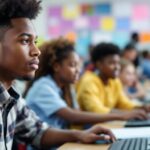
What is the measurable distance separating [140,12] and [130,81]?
4691 millimetres

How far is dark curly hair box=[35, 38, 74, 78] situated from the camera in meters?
2.11

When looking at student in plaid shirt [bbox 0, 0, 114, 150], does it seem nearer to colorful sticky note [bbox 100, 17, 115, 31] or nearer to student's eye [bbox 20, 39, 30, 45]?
student's eye [bbox 20, 39, 30, 45]

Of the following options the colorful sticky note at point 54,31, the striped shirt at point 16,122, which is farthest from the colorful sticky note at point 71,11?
the striped shirt at point 16,122

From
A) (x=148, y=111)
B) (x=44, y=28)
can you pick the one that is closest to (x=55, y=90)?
(x=148, y=111)

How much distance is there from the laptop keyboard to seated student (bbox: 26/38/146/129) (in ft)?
2.06

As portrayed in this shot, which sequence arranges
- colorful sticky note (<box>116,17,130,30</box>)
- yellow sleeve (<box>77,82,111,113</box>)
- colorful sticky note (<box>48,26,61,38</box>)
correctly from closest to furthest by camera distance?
yellow sleeve (<box>77,82,111,113</box>) < colorful sticky note (<box>116,17,130,30</box>) < colorful sticky note (<box>48,26,61,38</box>)

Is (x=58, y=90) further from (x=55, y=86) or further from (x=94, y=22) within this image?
(x=94, y=22)

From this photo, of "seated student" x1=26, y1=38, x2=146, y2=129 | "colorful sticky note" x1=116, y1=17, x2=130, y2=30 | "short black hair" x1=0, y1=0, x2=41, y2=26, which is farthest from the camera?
"colorful sticky note" x1=116, y1=17, x2=130, y2=30

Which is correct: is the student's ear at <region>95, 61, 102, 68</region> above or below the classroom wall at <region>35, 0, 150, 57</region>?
below

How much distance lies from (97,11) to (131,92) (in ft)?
15.1

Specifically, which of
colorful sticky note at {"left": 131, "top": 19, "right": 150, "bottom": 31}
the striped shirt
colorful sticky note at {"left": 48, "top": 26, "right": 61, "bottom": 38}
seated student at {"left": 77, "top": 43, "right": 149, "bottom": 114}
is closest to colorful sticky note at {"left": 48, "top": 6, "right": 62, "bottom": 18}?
colorful sticky note at {"left": 48, "top": 26, "right": 61, "bottom": 38}

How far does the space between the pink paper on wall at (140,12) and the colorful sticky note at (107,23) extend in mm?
471

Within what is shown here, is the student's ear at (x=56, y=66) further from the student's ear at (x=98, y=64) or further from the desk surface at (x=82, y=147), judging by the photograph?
the desk surface at (x=82, y=147)

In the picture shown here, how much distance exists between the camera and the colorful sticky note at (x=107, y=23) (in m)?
8.10
